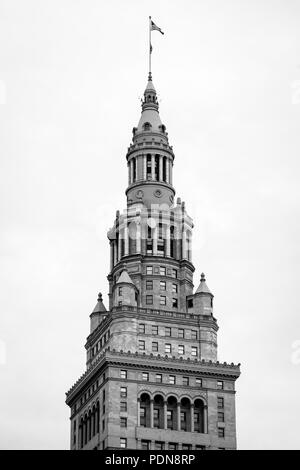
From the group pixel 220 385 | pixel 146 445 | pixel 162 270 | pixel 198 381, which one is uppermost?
pixel 162 270

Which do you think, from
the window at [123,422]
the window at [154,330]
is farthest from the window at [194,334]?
the window at [123,422]

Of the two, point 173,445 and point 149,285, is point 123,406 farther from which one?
point 149,285

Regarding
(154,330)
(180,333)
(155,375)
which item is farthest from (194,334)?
(155,375)

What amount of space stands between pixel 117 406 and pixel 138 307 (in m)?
18.8

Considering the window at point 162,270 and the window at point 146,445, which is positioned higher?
the window at point 162,270

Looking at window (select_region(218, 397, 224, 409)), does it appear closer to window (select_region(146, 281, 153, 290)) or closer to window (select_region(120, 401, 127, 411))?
window (select_region(120, 401, 127, 411))

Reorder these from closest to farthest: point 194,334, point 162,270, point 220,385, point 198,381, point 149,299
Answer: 1. point 198,381
2. point 220,385
3. point 194,334
4. point 149,299
5. point 162,270

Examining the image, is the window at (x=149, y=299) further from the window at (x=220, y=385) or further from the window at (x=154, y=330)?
the window at (x=220, y=385)

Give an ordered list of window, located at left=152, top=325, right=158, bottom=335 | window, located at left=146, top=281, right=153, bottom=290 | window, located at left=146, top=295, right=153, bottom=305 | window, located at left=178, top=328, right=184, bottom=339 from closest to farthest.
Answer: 1. window, located at left=152, top=325, right=158, bottom=335
2. window, located at left=178, top=328, right=184, bottom=339
3. window, located at left=146, top=295, right=153, bottom=305
4. window, located at left=146, top=281, right=153, bottom=290

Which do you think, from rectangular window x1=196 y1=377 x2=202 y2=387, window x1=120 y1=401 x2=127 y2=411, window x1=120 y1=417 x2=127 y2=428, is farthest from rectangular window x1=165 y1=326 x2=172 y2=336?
window x1=120 y1=417 x2=127 y2=428

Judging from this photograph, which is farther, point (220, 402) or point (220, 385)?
point (220, 385)

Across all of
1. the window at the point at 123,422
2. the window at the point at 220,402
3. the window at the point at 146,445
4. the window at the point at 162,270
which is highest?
the window at the point at 162,270
